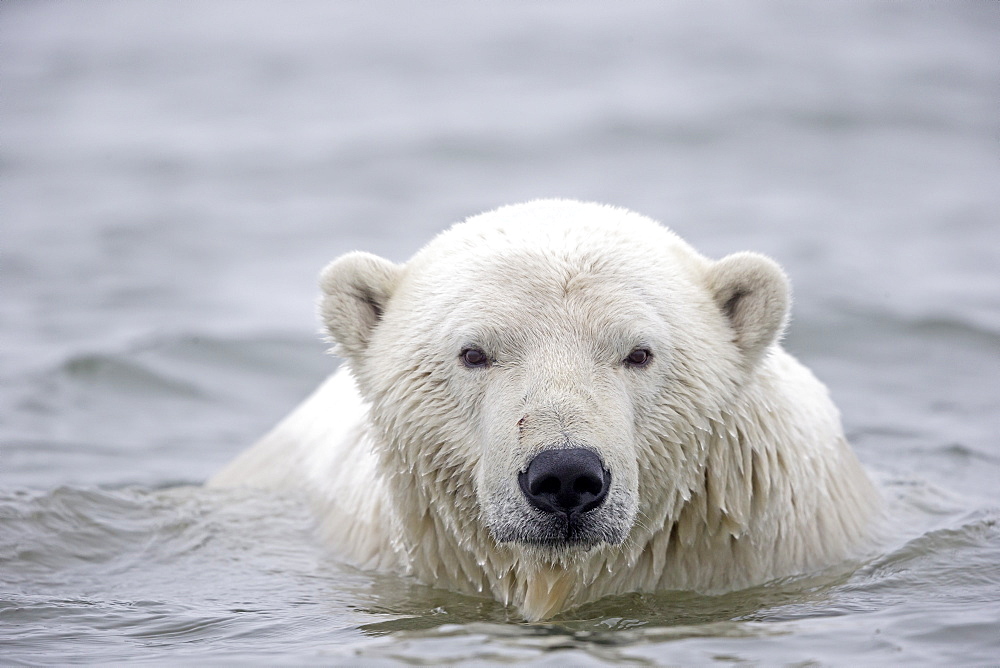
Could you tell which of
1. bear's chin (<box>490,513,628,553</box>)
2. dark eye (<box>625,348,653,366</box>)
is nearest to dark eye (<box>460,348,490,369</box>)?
dark eye (<box>625,348,653,366</box>)

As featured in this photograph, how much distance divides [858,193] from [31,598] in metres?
12.0

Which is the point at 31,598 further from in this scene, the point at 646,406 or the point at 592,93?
the point at 592,93

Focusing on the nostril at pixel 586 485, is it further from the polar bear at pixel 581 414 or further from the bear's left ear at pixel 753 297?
the bear's left ear at pixel 753 297

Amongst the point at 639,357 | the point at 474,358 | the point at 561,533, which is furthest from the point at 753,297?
the point at 561,533

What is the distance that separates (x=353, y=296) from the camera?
5.25 metres

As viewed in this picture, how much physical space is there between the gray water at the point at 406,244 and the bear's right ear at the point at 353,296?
3.81 feet

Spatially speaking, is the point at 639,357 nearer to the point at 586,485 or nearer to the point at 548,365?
the point at 548,365

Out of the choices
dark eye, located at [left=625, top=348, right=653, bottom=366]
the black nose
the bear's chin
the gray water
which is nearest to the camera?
the black nose

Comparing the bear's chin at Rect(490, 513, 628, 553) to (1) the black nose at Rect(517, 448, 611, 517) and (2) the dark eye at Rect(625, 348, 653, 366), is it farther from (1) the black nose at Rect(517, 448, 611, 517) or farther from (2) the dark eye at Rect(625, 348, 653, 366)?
(2) the dark eye at Rect(625, 348, 653, 366)

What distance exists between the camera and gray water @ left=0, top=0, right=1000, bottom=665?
513cm

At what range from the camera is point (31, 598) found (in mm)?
5625

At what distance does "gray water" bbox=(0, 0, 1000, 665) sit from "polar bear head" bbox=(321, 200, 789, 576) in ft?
1.70

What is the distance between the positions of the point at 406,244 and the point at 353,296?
882cm

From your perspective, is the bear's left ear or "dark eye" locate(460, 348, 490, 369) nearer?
"dark eye" locate(460, 348, 490, 369)
